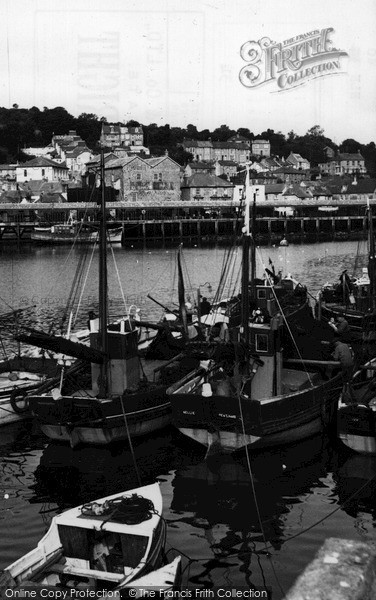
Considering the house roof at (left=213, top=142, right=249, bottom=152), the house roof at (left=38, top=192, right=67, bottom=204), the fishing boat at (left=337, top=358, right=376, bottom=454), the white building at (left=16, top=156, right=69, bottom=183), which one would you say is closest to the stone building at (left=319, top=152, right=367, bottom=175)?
the house roof at (left=213, top=142, right=249, bottom=152)

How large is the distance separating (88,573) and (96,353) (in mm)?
8111

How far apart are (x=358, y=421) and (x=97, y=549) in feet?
26.7

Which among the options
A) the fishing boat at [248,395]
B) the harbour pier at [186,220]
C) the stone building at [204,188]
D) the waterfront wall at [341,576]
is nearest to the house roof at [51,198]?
the harbour pier at [186,220]

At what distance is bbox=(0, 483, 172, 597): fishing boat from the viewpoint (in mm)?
11070

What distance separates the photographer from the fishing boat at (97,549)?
36.3 ft

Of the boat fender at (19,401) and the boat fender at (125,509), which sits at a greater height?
the boat fender at (125,509)

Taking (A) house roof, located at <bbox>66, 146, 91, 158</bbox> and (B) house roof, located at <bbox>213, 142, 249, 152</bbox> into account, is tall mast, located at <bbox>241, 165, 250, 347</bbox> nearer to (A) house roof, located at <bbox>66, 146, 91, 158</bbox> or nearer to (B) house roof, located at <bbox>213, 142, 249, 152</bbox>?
(A) house roof, located at <bbox>66, 146, 91, 158</bbox>

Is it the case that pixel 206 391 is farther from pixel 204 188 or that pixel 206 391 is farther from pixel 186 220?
pixel 204 188

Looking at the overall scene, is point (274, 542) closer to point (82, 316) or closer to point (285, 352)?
point (285, 352)

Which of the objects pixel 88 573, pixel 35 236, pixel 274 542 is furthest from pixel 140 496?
pixel 35 236

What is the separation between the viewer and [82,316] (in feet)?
138

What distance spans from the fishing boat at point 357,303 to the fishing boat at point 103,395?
28.2 feet

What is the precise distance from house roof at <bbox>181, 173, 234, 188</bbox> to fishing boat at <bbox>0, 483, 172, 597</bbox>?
11205 centimetres

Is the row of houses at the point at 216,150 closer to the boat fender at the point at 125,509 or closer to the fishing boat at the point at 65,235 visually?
the fishing boat at the point at 65,235
